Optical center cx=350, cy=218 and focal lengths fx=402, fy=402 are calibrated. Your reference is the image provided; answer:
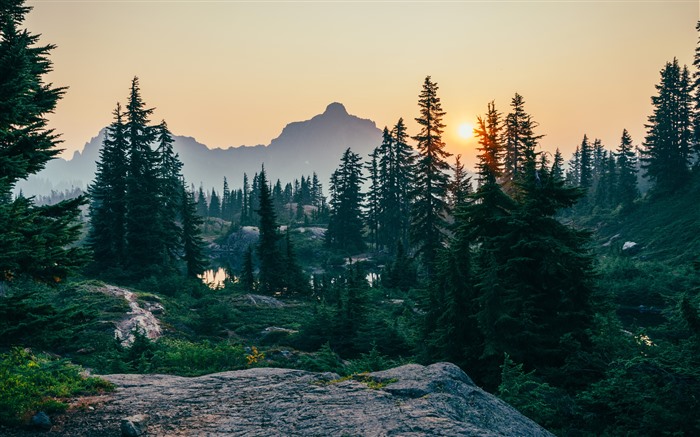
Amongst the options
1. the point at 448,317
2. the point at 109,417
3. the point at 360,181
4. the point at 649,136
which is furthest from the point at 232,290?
the point at 649,136

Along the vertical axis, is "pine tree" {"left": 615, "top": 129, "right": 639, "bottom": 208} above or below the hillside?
above

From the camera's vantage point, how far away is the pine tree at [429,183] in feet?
118

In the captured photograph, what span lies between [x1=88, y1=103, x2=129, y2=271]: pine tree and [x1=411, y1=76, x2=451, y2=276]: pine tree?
2586cm

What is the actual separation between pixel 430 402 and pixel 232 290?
31.0 metres

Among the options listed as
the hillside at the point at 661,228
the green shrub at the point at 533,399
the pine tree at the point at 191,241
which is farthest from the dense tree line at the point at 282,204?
the green shrub at the point at 533,399

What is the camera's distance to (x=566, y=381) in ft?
32.9

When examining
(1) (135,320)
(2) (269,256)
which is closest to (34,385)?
(1) (135,320)

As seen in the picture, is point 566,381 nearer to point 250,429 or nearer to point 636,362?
point 636,362

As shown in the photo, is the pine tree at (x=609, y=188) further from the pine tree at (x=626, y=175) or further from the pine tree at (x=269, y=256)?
the pine tree at (x=269, y=256)

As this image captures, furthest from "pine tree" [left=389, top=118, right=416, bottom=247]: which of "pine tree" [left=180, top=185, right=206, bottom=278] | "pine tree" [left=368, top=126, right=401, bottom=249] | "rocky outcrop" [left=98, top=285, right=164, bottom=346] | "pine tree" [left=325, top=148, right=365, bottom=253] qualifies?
"rocky outcrop" [left=98, top=285, right=164, bottom=346]

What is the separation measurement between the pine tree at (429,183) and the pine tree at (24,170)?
29.0 metres

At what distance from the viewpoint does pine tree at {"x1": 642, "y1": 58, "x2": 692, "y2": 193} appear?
52719mm

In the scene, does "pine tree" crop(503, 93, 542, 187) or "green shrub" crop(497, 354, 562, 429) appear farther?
"pine tree" crop(503, 93, 542, 187)

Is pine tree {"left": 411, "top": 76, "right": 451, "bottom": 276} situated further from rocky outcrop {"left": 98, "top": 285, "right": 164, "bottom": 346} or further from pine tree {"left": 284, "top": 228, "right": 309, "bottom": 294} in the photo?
rocky outcrop {"left": 98, "top": 285, "right": 164, "bottom": 346}
